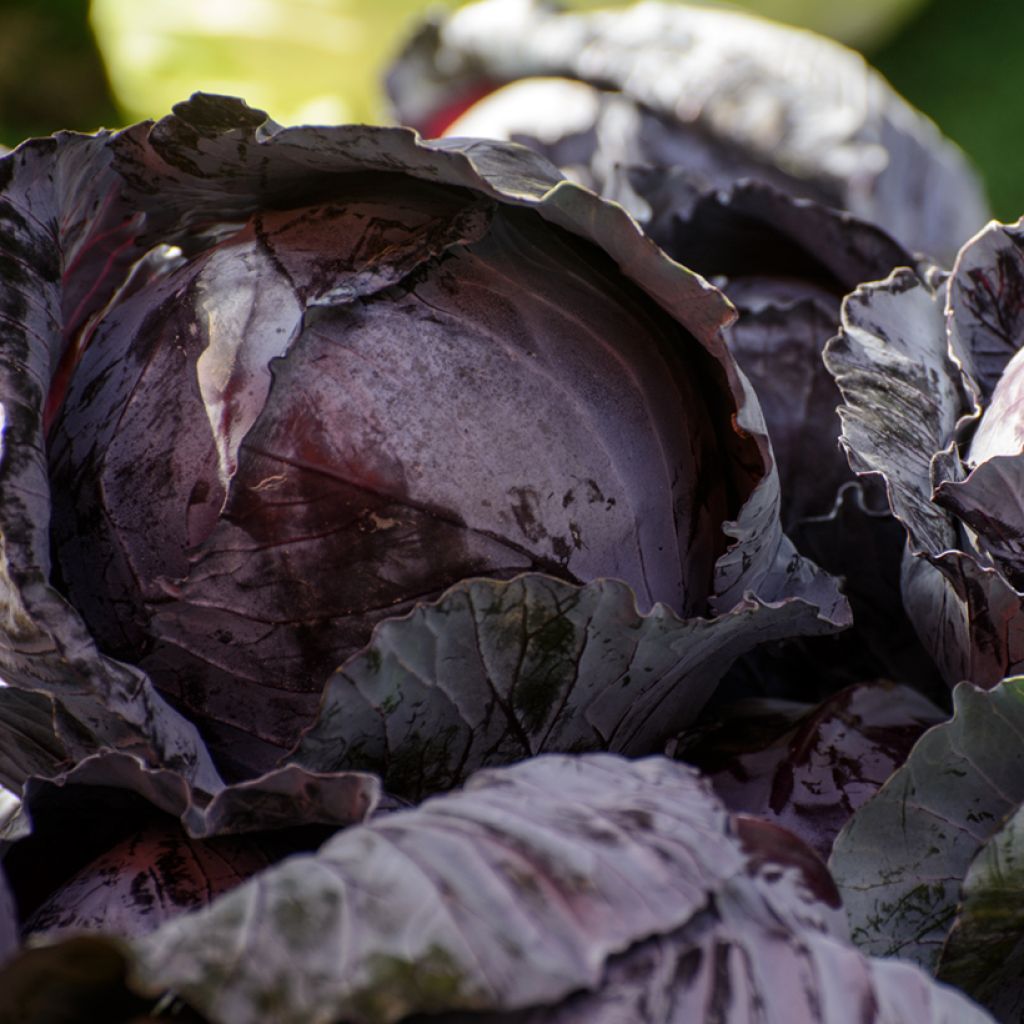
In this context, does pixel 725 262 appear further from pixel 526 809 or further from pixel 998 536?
pixel 526 809

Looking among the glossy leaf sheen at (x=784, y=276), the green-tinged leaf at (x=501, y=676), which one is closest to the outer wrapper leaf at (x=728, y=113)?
the glossy leaf sheen at (x=784, y=276)

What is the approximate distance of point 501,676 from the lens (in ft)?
1.89

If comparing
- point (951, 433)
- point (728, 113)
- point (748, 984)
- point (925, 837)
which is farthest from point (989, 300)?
point (728, 113)

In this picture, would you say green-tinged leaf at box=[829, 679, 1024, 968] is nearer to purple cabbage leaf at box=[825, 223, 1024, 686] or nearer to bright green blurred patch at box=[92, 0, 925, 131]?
purple cabbage leaf at box=[825, 223, 1024, 686]

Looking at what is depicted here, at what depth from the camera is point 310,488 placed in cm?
59

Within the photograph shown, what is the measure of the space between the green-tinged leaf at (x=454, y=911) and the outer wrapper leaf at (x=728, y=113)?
1103 millimetres

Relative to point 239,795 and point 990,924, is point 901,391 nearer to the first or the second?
point 990,924

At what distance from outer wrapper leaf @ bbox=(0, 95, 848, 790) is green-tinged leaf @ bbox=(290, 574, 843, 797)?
0.19 ft

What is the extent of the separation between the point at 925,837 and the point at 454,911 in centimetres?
29

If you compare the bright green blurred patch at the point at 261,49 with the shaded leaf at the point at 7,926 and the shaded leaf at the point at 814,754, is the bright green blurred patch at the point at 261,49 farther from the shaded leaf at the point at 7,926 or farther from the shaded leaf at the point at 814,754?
the shaded leaf at the point at 7,926

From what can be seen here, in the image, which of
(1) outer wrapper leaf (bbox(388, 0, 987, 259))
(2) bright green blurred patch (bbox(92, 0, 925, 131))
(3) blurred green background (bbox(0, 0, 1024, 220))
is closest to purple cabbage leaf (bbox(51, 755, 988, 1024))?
(1) outer wrapper leaf (bbox(388, 0, 987, 259))

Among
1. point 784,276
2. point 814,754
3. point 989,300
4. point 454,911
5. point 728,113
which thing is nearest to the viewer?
point 454,911

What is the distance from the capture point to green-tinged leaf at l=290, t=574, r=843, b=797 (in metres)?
0.55

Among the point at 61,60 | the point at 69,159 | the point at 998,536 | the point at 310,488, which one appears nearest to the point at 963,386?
the point at 998,536
